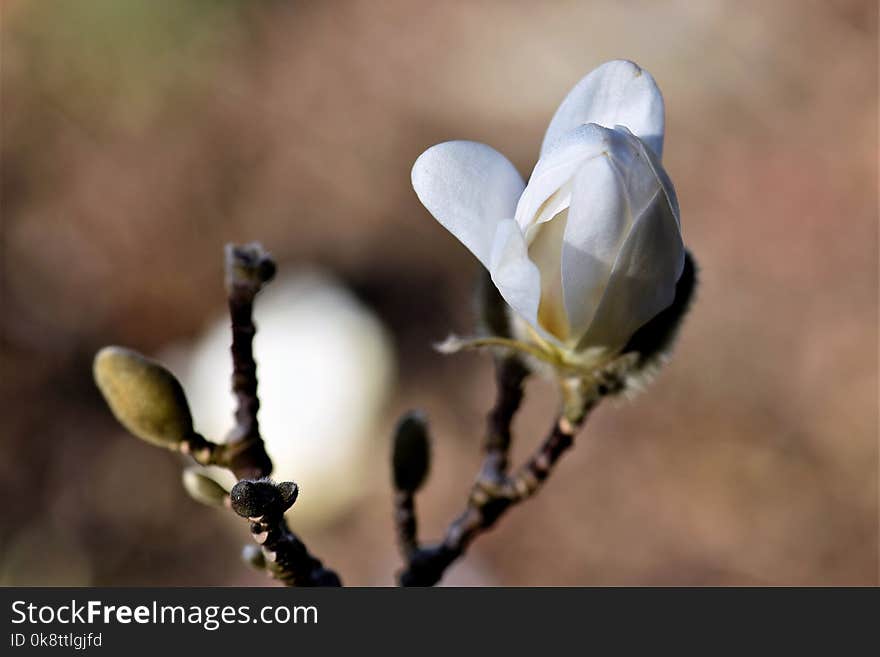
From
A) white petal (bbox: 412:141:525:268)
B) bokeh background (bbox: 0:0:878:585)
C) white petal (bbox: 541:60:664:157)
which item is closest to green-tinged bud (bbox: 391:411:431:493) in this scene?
white petal (bbox: 412:141:525:268)

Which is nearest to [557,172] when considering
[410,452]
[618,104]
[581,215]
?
[581,215]

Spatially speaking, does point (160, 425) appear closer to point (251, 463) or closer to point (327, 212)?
point (251, 463)

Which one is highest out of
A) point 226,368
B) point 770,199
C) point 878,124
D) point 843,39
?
point 843,39

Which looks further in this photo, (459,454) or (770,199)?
(770,199)

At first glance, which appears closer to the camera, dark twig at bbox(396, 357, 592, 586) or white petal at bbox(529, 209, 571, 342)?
white petal at bbox(529, 209, 571, 342)

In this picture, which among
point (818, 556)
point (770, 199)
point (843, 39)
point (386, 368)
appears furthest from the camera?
point (843, 39)

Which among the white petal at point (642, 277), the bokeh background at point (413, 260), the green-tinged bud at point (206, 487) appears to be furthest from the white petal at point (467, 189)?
the bokeh background at point (413, 260)

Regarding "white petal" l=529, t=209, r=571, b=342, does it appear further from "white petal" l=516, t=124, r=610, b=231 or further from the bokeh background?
the bokeh background

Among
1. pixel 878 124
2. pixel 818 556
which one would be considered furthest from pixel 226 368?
pixel 878 124
